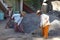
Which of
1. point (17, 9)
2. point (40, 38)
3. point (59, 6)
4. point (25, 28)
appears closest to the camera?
point (40, 38)

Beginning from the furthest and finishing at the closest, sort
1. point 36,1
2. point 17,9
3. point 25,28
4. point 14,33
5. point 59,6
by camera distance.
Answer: point 36,1 → point 17,9 → point 59,6 → point 25,28 → point 14,33

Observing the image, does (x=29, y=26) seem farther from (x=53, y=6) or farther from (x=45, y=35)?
(x=53, y=6)

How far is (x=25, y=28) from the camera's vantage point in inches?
501

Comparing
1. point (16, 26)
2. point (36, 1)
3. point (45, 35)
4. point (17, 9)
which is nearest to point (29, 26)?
point (16, 26)

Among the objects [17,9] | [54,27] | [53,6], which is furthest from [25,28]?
[17,9]

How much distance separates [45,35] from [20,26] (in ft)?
8.66

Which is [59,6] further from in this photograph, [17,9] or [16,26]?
[16,26]

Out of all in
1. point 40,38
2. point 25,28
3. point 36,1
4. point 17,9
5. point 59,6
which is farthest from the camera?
point 36,1

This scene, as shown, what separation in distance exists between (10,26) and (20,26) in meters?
1.27

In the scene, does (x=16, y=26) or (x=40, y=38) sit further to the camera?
(x=16, y=26)

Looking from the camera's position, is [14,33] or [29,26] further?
[29,26]

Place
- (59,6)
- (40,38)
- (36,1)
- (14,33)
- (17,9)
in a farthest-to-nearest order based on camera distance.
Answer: (36,1) < (17,9) < (59,6) < (14,33) < (40,38)

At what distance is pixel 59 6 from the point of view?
1836cm

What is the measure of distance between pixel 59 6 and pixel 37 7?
177 inches
